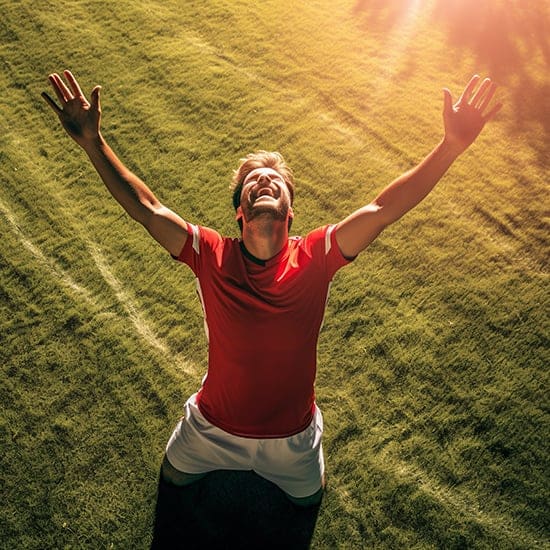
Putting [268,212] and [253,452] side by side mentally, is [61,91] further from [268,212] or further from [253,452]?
[253,452]

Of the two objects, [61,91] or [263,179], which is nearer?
[61,91]

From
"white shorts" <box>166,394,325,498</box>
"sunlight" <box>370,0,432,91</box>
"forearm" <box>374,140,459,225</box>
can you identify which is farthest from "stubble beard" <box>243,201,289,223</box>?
"sunlight" <box>370,0,432,91</box>

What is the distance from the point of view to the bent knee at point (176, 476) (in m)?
3.92

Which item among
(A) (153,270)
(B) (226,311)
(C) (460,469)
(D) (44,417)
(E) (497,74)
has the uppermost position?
(E) (497,74)

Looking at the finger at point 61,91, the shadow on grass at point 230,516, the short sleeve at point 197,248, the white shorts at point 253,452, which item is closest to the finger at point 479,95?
the short sleeve at point 197,248

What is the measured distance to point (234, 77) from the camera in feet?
22.9

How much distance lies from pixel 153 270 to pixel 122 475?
189 cm

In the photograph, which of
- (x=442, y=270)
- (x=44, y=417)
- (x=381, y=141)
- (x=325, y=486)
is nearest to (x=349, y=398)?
(x=325, y=486)

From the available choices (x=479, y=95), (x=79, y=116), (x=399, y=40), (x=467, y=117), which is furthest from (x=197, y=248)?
(x=399, y=40)

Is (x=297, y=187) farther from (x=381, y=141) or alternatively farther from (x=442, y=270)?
(x=442, y=270)

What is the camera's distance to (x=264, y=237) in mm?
3135

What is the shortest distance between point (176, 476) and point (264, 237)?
1.90 metres

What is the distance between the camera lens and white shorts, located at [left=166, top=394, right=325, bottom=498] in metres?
3.37

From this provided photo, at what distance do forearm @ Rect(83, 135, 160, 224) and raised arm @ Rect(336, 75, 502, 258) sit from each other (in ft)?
3.80
